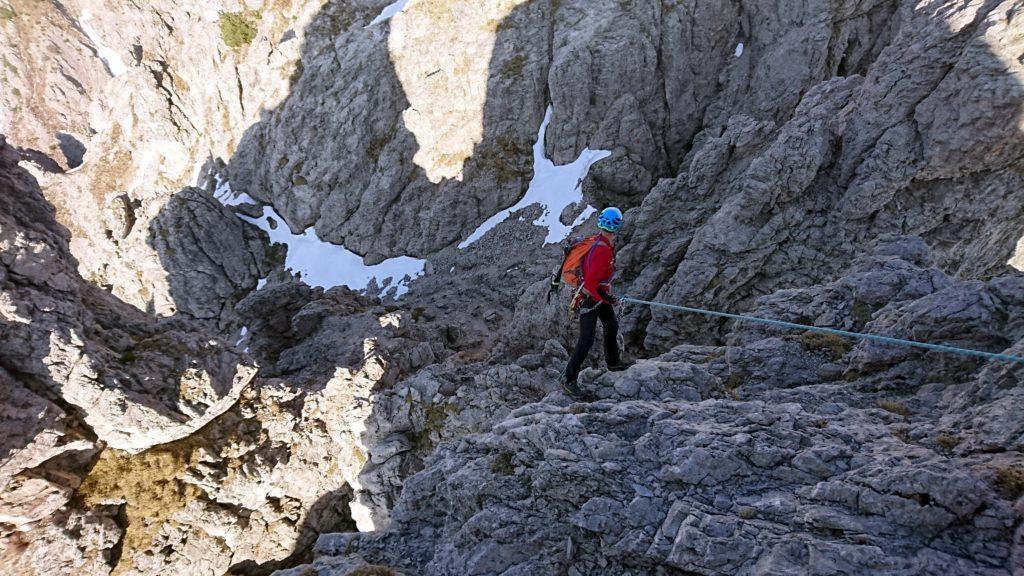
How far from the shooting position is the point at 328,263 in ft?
154

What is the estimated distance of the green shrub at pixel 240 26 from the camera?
175 feet

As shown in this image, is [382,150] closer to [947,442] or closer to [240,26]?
[240,26]

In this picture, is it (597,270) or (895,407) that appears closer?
(895,407)

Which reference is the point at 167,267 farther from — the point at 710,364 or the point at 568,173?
the point at 710,364

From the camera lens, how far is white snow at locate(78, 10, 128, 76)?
8875 centimetres

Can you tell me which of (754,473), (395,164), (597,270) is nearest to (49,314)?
(597,270)

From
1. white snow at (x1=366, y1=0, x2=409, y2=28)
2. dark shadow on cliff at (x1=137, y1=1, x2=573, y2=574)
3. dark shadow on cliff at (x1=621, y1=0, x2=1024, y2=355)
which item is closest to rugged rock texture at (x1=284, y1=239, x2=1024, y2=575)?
dark shadow on cliff at (x1=621, y1=0, x2=1024, y2=355)

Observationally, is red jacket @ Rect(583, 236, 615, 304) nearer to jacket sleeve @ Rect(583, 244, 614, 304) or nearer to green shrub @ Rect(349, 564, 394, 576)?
jacket sleeve @ Rect(583, 244, 614, 304)

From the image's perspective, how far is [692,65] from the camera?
39.8 meters

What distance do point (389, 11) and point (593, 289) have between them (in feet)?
159

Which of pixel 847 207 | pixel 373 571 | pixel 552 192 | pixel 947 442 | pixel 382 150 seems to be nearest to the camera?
pixel 947 442

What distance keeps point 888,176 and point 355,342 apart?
25.4 meters

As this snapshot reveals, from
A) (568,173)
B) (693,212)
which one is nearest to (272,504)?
A: (693,212)

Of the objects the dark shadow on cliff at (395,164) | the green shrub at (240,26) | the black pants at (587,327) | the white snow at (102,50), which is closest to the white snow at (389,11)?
the dark shadow on cliff at (395,164)
